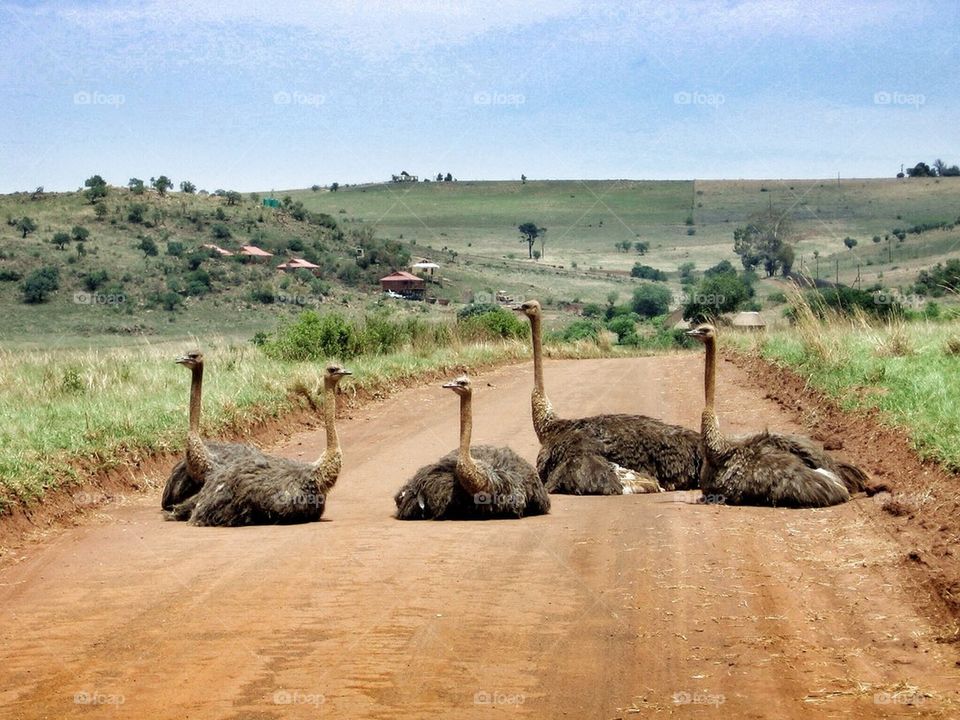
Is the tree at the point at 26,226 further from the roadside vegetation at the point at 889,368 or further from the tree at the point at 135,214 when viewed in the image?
the roadside vegetation at the point at 889,368

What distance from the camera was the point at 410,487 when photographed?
11266mm

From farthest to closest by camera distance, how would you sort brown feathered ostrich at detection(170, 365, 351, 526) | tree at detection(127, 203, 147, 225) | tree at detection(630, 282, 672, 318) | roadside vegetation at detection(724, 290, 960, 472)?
tree at detection(127, 203, 147, 225)
tree at detection(630, 282, 672, 318)
roadside vegetation at detection(724, 290, 960, 472)
brown feathered ostrich at detection(170, 365, 351, 526)

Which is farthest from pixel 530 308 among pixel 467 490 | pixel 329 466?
pixel 329 466

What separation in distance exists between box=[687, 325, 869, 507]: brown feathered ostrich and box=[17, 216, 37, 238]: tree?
63232 millimetres

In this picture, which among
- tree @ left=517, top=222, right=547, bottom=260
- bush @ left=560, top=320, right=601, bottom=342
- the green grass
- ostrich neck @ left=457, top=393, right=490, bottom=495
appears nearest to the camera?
ostrich neck @ left=457, top=393, right=490, bottom=495

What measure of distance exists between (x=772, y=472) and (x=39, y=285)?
166 ft

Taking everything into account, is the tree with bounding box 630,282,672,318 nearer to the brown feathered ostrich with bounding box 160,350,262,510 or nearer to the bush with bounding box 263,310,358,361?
the bush with bounding box 263,310,358,361

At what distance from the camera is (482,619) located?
7.63 metres

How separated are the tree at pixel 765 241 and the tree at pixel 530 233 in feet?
72.8

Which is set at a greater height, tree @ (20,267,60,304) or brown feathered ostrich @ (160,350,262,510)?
brown feathered ostrich @ (160,350,262,510)

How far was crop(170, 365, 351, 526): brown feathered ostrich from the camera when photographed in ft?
36.0

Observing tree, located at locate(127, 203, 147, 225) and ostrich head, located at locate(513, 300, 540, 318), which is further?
tree, located at locate(127, 203, 147, 225)

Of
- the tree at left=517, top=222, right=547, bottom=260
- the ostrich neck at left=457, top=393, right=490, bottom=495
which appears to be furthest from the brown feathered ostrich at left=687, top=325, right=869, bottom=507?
the tree at left=517, top=222, right=547, bottom=260

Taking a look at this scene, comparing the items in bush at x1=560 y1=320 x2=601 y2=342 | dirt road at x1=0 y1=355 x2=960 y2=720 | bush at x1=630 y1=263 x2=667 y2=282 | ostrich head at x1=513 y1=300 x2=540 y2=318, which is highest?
ostrich head at x1=513 y1=300 x2=540 y2=318
